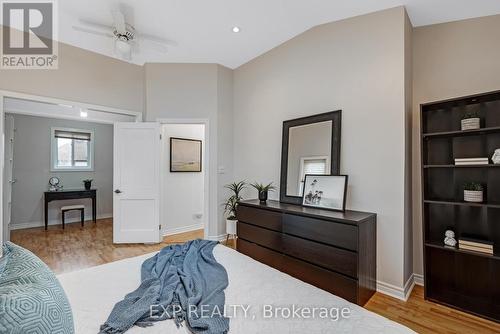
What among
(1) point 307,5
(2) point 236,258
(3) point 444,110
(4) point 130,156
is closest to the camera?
(2) point 236,258

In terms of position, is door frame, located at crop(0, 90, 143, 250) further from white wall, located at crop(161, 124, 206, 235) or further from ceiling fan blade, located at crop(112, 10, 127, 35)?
ceiling fan blade, located at crop(112, 10, 127, 35)

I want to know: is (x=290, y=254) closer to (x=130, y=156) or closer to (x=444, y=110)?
(x=444, y=110)

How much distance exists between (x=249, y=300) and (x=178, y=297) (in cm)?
37

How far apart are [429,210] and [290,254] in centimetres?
146


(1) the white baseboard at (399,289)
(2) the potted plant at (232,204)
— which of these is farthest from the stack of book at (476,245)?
(2) the potted plant at (232,204)

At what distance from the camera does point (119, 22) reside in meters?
2.65

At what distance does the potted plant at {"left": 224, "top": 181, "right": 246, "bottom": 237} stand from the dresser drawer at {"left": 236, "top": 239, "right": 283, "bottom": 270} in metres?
0.44

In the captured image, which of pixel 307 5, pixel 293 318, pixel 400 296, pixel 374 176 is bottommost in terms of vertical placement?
pixel 400 296

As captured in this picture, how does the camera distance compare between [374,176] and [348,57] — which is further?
[348,57]

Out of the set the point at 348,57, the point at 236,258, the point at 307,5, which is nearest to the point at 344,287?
the point at 236,258

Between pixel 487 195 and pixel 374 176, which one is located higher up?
pixel 374 176

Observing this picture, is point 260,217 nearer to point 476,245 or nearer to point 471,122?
point 476,245

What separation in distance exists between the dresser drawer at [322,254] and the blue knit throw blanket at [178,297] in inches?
42.8

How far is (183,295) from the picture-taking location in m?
1.31
